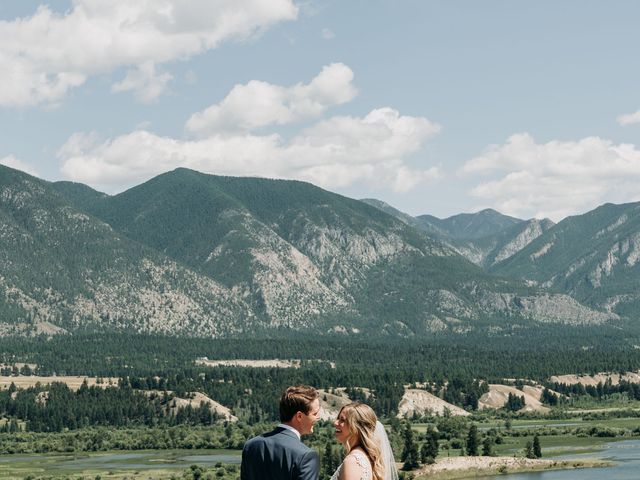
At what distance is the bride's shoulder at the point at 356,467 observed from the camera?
54.2 ft

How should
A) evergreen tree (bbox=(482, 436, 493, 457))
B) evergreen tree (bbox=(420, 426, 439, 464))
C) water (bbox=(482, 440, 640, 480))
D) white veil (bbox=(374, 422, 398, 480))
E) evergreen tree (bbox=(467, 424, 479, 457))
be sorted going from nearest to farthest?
white veil (bbox=(374, 422, 398, 480)), water (bbox=(482, 440, 640, 480)), evergreen tree (bbox=(420, 426, 439, 464)), evergreen tree (bbox=(482, 436, 493, 457)), evergreen tree (bbox=(467, 424, 479, 457))

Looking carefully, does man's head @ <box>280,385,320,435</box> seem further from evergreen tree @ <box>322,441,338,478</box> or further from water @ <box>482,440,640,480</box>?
water @ <box>482,440,640,480</box>

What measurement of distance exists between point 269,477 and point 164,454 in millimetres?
172429

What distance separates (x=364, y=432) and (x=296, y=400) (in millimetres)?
1223

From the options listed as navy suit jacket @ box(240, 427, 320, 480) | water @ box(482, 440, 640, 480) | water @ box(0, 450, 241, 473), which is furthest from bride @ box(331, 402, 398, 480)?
water @ box(0, 450, 241, 473)

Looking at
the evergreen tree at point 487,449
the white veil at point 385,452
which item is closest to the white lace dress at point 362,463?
the white veil at point 385,452

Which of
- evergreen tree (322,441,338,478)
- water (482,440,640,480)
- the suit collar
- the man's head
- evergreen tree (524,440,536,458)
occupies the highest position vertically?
the man's head

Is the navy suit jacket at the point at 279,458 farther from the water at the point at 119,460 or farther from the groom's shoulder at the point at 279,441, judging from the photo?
the water at the point at 119,460

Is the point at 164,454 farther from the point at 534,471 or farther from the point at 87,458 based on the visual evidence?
the point at 534,471

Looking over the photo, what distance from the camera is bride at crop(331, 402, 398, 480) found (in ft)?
54.4

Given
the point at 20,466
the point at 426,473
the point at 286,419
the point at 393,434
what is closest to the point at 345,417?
the point at 286,419

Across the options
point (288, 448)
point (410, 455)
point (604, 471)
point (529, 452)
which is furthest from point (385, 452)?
point (529, 452)

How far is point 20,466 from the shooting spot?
16550 centimetres

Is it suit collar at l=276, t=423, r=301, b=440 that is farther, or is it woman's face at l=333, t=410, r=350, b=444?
suit collar at l=276, t=423, r=301, b=440
